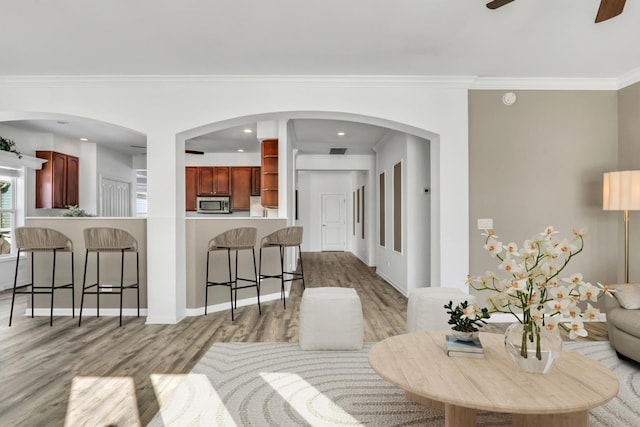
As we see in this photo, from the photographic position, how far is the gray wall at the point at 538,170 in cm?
432

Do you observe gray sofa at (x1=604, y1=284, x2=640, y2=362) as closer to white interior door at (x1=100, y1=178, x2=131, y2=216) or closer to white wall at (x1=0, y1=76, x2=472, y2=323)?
white wall at (x1=0, y1=76, x2=472, y2=323)

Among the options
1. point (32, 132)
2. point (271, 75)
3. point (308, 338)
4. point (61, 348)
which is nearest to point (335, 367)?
point (308, 338)

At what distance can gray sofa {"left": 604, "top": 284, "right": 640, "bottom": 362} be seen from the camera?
285 centimetres

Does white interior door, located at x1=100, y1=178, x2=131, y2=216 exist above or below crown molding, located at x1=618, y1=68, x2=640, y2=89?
below

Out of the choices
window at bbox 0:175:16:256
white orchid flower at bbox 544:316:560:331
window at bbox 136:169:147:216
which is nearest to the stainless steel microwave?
window at bbox 0:175:16:256

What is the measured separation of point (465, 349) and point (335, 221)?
10761mm

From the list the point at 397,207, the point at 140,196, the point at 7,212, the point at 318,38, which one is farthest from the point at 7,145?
the point at 140,196

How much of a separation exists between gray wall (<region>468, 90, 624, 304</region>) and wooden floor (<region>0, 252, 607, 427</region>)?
105cm

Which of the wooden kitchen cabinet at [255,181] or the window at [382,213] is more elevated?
the wooden kitchen cabinet at [255,181]

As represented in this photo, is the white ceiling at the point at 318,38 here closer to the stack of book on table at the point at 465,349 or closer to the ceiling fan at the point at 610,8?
the ceiling fan at the point at 610,8

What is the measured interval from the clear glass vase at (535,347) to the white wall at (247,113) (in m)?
2.41

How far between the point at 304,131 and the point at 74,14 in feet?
14.4

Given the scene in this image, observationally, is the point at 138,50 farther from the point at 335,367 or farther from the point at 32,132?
the point at 32,132

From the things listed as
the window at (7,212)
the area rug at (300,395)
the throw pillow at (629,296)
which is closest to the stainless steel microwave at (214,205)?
the window at (7,212)
